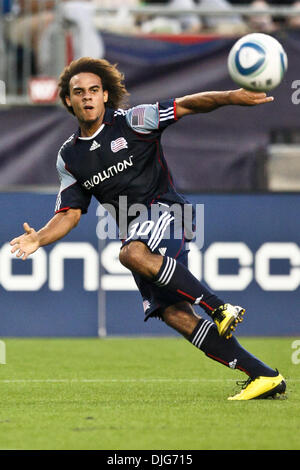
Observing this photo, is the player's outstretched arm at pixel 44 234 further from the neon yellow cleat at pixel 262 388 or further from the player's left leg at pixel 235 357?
the neon yellow cleat at pixel 262 388

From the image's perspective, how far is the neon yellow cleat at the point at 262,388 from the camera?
229 inches

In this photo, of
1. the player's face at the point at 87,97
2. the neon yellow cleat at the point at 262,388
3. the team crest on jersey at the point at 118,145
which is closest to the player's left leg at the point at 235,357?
the neon yellow cleat at the point at 262,388

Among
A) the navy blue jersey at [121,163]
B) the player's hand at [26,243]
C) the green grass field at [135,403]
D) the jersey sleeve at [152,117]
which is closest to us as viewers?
the green grass field at [135,403]

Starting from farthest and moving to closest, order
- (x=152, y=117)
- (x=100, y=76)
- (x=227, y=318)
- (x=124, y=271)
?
(x=124, y=271) < (x=100, y=76) < (x=152, y=117) < (x=227, y=318)

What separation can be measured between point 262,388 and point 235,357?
0.81 ft

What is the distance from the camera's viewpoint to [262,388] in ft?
19.1

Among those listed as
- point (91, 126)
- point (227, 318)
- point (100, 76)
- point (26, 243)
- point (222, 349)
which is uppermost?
point (100, 76)

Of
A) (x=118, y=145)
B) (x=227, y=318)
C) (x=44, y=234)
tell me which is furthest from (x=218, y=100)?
(x=44, y=234)

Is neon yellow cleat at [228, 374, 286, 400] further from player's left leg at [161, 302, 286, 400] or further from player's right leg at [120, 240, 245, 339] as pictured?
player's right leg at [120, 240, 245, 339]

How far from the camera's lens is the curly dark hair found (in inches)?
255

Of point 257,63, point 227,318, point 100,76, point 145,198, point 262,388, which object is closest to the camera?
point 227,318

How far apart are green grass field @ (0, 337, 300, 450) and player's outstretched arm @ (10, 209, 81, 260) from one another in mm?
932

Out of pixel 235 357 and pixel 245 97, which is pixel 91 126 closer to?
pixel 245 97
